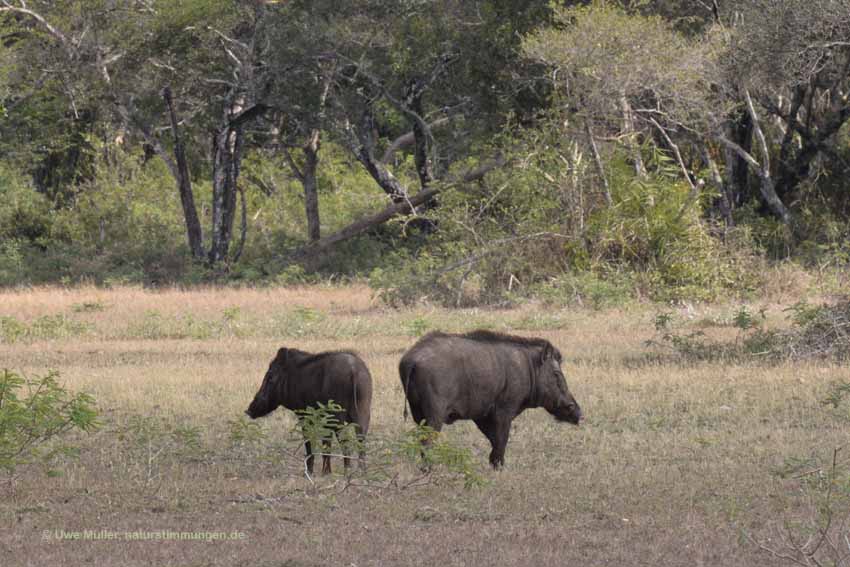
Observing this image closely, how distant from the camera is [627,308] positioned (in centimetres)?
2111

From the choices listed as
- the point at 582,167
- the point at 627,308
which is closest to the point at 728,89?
the point at 582,167

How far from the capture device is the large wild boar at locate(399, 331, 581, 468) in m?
9.34

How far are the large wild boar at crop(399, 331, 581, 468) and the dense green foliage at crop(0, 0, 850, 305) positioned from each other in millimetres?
8280

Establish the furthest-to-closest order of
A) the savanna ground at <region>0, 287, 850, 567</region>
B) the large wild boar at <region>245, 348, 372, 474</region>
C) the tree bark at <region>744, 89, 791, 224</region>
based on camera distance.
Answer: the tree bark at <region>744, 89, 791, 224</region>
the large wild boar at <region>245, 348, 372, 474</region>
the savanna ground at <region>0, 287, 850, 567</region>

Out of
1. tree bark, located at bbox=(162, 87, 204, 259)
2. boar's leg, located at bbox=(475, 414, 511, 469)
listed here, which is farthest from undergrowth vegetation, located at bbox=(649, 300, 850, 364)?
tree bark, located at bbox=(162, 87, 204, 259)

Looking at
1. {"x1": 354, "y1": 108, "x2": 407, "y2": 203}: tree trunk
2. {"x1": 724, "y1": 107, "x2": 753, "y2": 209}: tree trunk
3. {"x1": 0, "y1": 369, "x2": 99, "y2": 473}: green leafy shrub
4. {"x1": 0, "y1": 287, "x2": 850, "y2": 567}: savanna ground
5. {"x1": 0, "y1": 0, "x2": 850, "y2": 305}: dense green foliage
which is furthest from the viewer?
{"x1": 354, "y1": 108, "x2": 407, "y2": 203}: tree trunk

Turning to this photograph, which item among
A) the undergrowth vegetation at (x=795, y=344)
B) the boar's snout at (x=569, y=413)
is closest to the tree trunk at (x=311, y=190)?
the undergrowth vegetation at (x=795, y=344)

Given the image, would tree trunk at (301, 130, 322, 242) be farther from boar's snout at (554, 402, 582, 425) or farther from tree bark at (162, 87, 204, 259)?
boar's snout at (554, 402, 582, 425)

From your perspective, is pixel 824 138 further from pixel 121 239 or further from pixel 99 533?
pixel 99 533

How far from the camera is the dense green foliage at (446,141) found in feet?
73.5

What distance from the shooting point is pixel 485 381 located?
9586 millimetres

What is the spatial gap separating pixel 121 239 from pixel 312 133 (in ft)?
20.6

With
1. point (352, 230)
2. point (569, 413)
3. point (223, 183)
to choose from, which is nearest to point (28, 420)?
point (569, 413)

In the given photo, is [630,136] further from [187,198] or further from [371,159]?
[187,198]
